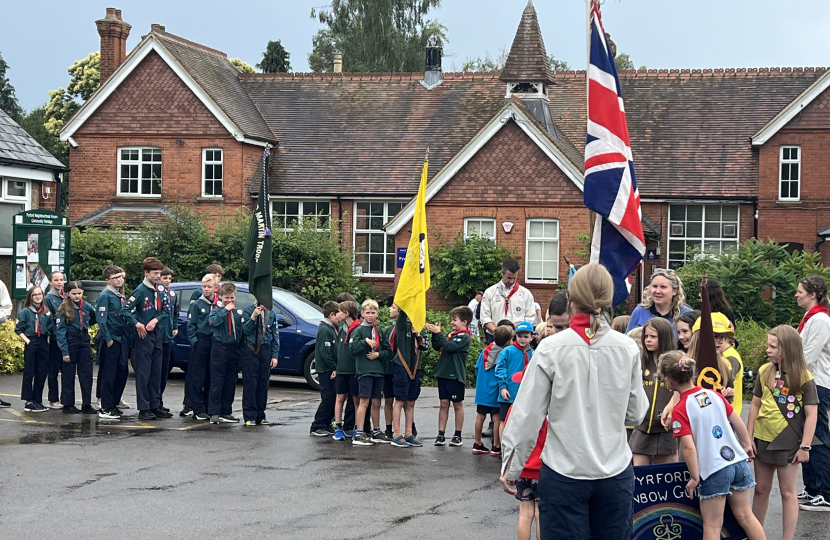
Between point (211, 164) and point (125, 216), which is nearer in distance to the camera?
point (125, 216)

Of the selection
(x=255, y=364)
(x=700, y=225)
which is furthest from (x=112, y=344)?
(x=700, y=225)

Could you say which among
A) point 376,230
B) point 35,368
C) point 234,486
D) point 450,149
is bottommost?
point 234,486

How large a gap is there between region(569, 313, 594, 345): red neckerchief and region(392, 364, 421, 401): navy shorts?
6996 millimetres

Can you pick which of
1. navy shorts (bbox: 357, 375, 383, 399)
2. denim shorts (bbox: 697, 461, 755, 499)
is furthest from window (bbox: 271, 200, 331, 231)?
denim shorts (bbox: 697, 461, 755, 499)

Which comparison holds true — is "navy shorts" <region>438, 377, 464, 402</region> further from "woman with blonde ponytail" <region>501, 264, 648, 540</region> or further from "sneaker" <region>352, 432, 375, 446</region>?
"woman with blonde ponytail" <region>501, 264, 648, 540</region>

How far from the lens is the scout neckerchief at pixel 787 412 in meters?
7.97

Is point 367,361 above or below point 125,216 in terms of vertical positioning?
below

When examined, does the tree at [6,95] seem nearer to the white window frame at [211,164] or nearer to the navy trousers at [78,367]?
the white window frame at [211,164]

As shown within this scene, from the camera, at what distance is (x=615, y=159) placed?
8.09m

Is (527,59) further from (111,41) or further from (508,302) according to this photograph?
(508,302)

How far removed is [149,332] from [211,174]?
1953 centimetres

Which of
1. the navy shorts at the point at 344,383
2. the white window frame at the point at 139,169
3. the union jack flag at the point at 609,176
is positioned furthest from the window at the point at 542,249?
the union jack flag at the point at 609,176

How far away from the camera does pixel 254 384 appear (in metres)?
13.7

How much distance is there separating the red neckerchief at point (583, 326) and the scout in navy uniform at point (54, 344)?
418 inches
